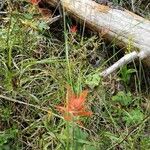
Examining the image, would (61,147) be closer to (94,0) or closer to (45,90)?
(45,90)

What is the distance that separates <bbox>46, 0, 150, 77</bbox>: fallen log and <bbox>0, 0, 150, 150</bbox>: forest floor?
9 cm

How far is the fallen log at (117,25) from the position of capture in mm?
3010

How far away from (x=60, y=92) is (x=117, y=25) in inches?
33.2

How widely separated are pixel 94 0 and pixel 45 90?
43.5 inches

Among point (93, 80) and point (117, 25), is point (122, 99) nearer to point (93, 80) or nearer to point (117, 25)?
point (93, 80)

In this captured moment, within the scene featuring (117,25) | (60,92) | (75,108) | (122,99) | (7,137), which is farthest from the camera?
(117,25)

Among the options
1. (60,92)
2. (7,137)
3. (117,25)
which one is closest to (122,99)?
(60,92)

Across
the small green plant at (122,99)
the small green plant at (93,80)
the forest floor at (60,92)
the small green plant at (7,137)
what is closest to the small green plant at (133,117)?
the forest floor at (60,92)

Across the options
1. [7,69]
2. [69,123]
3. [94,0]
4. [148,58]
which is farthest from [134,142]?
[94,0]

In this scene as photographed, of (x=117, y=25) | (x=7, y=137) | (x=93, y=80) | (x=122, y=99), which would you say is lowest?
(x=7, y=137)

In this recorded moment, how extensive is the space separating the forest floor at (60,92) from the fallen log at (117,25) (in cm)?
9

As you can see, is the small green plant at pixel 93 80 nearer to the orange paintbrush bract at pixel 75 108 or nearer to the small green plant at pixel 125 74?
the small green plant at pixel 125 74

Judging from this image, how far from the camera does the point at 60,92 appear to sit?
8.79 ft

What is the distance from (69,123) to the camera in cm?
222
